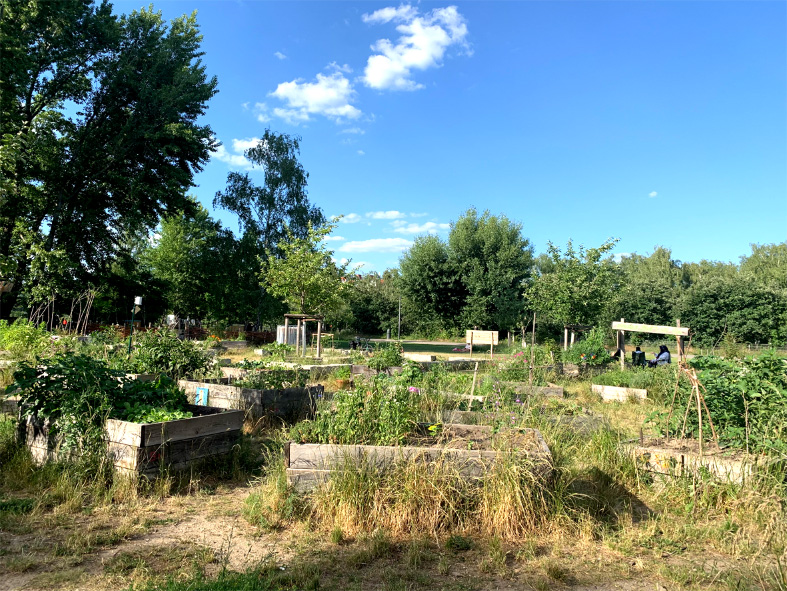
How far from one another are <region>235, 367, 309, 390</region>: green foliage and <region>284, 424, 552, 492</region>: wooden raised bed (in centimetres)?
303

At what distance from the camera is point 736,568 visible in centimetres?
306

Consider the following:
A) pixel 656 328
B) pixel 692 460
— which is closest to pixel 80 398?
pixel 692 460

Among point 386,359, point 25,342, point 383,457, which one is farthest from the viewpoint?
point 25,342

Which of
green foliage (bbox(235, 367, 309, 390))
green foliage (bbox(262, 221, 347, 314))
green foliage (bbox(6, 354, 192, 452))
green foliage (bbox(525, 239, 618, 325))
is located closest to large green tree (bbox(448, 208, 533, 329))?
green foliage (bbox(525, 239, 618, 325))

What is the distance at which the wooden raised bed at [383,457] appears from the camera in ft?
12.2

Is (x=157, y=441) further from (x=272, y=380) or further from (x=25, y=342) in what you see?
(x=25, y=342)

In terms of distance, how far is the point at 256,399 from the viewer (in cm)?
647

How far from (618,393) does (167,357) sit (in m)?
7.95

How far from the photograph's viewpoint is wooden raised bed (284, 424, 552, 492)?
147 inches

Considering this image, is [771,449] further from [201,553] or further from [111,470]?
[111,470]

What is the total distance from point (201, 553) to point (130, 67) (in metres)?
22.9

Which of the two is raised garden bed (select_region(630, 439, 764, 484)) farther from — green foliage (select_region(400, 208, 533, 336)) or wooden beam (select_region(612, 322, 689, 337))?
green foliage (select_region(400, 208, 533, 336))

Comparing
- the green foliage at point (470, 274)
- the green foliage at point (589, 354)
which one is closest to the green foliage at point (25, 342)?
the green foliage at point (589, 354)

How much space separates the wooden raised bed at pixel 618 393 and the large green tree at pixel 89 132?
63.6 ft
